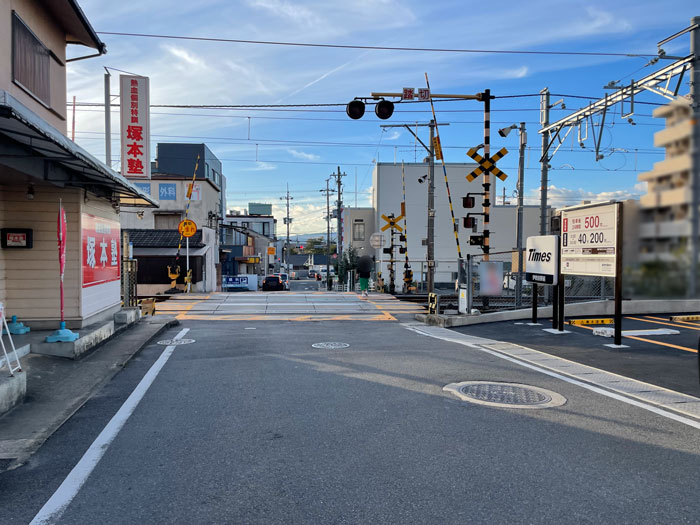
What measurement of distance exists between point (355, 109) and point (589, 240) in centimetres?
704

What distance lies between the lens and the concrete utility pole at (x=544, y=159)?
1758 centimetres

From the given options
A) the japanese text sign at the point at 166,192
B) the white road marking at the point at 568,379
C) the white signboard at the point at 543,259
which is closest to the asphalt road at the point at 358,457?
the white road marking at the point at 568,379

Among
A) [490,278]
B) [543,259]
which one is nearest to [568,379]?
[543,259]

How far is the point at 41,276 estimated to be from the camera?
376 inches

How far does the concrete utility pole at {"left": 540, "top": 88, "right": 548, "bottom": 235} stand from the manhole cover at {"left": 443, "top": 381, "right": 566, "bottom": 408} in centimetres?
1205

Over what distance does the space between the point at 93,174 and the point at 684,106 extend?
871 centimetres

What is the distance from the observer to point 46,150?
6918 millimetres

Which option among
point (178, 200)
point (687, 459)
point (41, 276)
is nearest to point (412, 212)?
point (178, 200)

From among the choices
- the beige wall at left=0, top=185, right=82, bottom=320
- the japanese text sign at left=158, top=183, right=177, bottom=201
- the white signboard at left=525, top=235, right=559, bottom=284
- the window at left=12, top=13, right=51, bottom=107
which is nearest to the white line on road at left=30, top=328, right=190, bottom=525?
the beige wall at left=0, top=185, right=82, bottom=320

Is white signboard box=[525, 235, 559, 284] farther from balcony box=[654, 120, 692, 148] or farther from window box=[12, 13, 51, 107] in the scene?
window box=[12, 13, 51, 107]

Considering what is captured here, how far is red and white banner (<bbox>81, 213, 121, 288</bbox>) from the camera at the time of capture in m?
10.2

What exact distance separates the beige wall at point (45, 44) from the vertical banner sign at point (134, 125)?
4083 millimetres

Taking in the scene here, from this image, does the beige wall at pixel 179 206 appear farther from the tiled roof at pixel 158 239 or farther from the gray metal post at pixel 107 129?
the gray metal post at pixel 107 129

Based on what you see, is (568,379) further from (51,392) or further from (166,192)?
(166,192)
